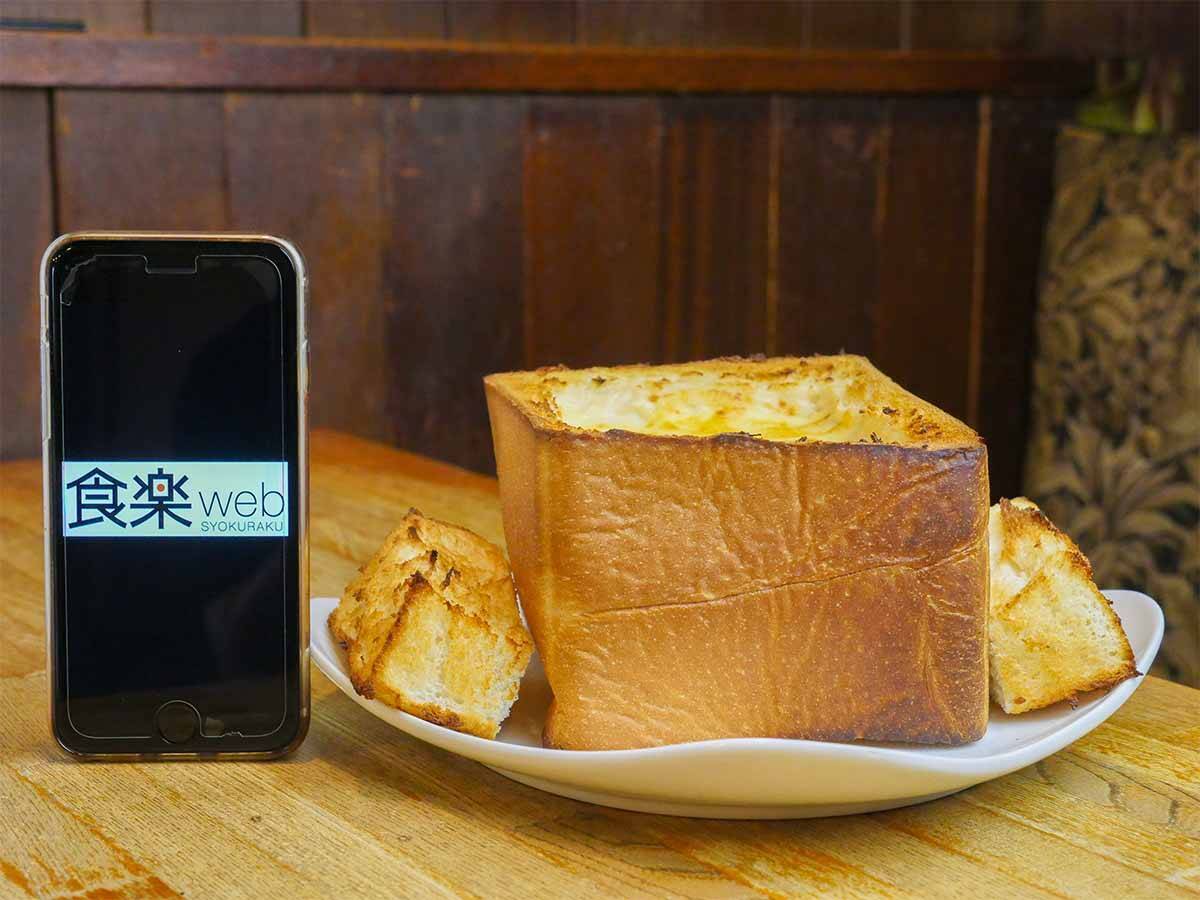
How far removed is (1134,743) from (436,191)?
1.43 metres

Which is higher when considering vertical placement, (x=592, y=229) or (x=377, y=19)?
(x=377, y=19)

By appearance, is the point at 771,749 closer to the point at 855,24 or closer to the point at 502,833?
the point at 502,833

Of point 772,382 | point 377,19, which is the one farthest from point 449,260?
point 772,382

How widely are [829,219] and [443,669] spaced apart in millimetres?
1657

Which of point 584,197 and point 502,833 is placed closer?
point 502,833

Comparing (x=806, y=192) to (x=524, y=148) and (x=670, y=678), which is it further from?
(x=670, y=678)

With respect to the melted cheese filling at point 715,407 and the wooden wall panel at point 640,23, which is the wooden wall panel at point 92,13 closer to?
the wooden wall panel at point 640,23

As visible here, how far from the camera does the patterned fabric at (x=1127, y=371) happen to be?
180 cm

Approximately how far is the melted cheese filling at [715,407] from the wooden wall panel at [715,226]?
1.30m

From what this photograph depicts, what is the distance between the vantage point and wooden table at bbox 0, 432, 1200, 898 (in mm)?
581

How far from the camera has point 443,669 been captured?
0.67 metres

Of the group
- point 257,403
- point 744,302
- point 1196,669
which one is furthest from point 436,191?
point 257,403

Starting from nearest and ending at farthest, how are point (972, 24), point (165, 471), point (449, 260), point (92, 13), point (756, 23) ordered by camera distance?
point (165, 471)
point (92, 13)
point (449, 260)
point (756, 23)
point (972, 24)

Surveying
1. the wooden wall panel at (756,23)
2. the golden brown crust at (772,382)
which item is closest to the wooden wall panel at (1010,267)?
the wooden wall panel at (756,23)
